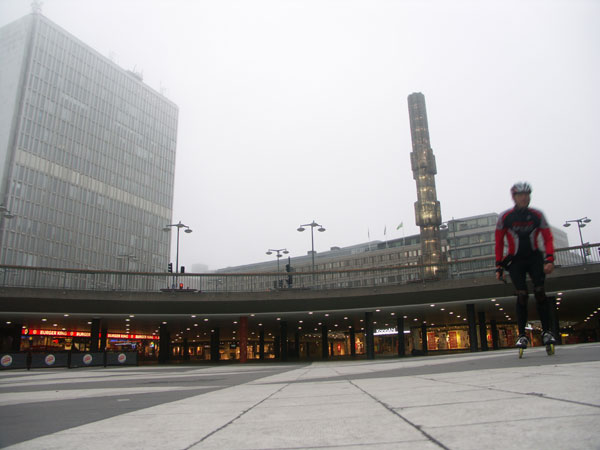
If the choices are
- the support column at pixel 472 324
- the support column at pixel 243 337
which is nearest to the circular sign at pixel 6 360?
the support column at pixel 243 337

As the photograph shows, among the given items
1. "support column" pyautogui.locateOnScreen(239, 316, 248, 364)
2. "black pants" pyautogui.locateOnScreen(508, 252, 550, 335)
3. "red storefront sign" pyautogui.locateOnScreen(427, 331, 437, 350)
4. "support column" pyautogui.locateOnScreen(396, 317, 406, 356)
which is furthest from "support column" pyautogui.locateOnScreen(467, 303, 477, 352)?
"black pants" pyautogui.locateOnScreen(508, 252, 550, 335)

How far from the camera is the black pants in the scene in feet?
24.6

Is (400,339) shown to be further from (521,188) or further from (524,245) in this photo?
(521,188)

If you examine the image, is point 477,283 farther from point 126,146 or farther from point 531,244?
point 126,146

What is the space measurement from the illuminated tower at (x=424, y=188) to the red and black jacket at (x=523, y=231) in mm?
68932

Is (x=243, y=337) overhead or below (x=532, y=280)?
below

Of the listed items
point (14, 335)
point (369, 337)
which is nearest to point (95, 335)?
point (14, 335)

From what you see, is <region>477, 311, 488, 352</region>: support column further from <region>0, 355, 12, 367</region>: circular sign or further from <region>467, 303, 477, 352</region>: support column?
<region>0, 355, 12, 367</region>: circular sign

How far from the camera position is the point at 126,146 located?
118 m

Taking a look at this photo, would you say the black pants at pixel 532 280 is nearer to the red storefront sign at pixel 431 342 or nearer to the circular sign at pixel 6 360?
the circular sign at pixel 6 360

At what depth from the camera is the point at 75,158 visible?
103 metres

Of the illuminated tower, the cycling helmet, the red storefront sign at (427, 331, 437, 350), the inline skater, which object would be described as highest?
the illuminated tower

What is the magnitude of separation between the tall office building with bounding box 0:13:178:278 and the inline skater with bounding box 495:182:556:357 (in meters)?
80.1

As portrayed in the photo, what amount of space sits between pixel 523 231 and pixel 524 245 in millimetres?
240
